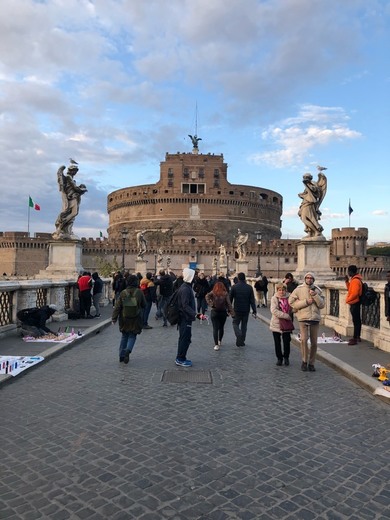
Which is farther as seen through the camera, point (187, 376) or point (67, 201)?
point (67, 201)

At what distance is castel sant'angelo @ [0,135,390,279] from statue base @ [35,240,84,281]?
5560 cm

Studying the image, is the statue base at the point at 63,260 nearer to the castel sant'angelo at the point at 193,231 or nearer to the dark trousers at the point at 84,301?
the dark trousers at the point at 84,301

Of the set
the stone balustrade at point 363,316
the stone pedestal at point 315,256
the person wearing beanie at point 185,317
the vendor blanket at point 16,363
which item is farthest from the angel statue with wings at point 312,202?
the vendor blanket at point 16,363

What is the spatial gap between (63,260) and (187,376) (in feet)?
29.0

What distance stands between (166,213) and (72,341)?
7930 centimetres

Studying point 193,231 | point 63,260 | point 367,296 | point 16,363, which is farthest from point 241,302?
point 193,231

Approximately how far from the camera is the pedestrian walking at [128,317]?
7.27 metres

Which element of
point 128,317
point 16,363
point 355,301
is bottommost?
point 16,363

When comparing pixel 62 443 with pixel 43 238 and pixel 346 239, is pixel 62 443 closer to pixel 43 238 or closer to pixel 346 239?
pixel 43 238

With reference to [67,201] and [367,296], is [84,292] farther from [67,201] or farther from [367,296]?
[367,296]

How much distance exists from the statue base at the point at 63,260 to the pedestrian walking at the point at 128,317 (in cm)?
690

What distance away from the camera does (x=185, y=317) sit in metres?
7.25

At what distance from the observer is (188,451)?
3748 millimetres

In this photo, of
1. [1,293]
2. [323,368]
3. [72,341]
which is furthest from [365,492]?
[1,293]
